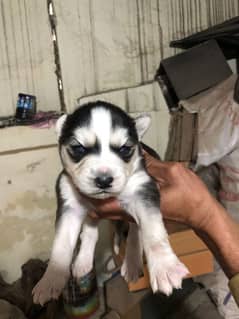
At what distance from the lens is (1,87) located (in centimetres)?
248

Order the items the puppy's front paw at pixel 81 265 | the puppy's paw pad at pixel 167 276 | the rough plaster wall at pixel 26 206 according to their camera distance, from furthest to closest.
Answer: the rough plaster wall at pixel 26 206 < the puppy's front paw at pixel 81 265 < the puppy's paw pad at pixel 167 276

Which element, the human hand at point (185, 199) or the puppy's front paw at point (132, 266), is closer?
the human hand at point (185, 199)

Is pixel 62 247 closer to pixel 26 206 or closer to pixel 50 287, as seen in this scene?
pixel 50 287

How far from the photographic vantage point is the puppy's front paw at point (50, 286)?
59.3 inches

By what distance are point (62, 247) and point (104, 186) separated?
0.36 metres

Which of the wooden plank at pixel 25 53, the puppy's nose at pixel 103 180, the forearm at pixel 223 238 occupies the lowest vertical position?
the forearm at pixel 223 238

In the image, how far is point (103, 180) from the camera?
137 centimetres

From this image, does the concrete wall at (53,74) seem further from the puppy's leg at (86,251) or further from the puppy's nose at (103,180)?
the puppy's nose at (103,180)

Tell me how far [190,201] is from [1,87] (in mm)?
1406

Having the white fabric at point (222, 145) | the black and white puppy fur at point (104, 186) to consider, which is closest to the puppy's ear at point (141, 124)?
the black and white puppy fur at point (104, 186)

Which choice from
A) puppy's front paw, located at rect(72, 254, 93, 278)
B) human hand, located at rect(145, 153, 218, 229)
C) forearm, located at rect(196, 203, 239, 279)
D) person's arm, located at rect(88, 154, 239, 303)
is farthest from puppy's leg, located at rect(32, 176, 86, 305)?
forearm, located at rect(196, 203, 239, 279)

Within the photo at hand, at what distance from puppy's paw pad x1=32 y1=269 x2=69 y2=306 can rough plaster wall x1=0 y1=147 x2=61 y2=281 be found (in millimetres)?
1136

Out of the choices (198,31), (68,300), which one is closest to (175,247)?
(68,300)

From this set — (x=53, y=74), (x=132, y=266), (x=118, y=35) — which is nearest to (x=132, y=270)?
(x=132, y=266)
